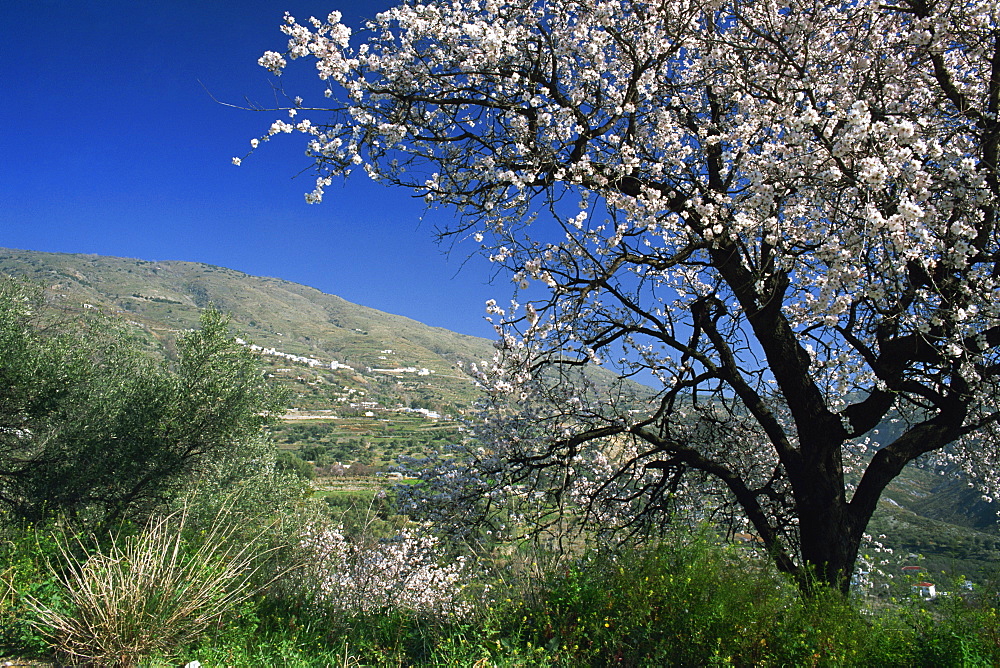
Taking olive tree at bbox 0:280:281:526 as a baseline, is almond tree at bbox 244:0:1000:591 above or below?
above

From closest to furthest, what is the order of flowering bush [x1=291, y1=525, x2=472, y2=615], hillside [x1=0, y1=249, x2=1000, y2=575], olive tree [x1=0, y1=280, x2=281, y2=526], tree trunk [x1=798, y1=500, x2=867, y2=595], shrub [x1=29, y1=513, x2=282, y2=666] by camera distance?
shrub [x1=29, y1=513, x2=282, y2=666] → tree trunk [x1=798, y1=500, x2=867, y2=595] → flowering bush [x1=291, y1=525, x2=472, y2=615] → olive tree [x1=0, y1=280, x2=281, y2=526] → hillside [x1=0, y1=249, x2=1000, y2=575]

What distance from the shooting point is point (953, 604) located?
338cm

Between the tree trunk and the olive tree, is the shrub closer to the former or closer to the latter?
the tree trunk

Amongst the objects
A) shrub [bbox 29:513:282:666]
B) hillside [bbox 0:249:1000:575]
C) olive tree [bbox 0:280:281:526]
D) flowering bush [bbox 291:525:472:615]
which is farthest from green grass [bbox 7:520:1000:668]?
olive tree [bbox 0:280:281:526]

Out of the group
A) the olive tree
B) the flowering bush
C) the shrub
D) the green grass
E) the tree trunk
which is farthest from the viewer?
the olive tree

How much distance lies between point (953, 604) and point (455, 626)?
133 inches

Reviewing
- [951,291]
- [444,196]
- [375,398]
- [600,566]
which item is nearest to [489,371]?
[444,196]

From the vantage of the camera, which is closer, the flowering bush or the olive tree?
the flowering bush

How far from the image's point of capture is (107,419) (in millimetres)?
15234

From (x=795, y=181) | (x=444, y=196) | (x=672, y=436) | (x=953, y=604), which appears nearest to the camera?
(x=953, y=604)

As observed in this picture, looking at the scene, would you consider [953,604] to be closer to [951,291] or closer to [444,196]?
[951,291]

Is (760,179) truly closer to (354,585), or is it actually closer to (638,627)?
(638,627)

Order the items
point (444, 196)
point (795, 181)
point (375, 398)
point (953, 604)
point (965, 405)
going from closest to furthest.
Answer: point (953, 604), point (795, 181), point (965, 405), point (444, 196), point (375, 398)

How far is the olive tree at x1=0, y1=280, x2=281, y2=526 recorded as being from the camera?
14.1 m
